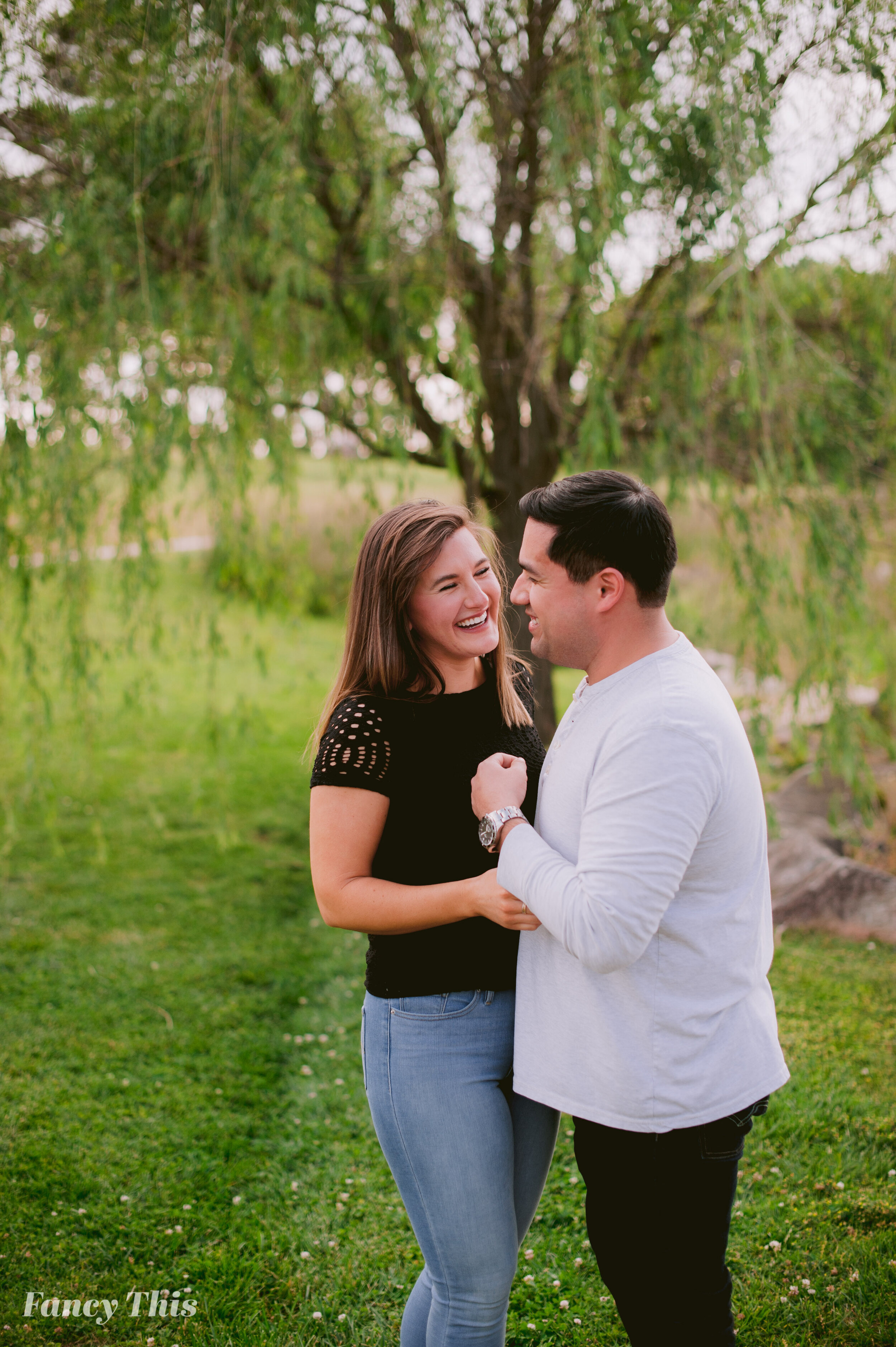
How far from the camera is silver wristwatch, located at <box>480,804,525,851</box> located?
4.89 feet

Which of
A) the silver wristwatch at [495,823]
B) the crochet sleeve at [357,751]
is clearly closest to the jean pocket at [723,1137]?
the silver wristwatch at [495,823]

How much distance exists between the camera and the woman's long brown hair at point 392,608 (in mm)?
1754

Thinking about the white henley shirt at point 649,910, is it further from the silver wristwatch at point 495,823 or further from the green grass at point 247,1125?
the green grass at point 247,1125

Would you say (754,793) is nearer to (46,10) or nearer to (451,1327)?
(451,1327)

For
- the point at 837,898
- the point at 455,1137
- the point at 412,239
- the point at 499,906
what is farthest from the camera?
the point at 837,898

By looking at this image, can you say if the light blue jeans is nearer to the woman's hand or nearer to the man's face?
the woman's hand

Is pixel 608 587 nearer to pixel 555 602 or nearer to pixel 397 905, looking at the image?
pixel 555 602

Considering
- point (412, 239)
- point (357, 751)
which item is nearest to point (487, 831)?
point (357, 751)

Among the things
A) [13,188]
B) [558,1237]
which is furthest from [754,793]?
[13,188]

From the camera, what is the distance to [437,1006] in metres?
1.62

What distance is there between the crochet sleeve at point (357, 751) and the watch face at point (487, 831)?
0.65 feet

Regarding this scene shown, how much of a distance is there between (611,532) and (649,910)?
57cm

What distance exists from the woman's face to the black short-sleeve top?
0.49ft

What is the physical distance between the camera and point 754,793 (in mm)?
1442
